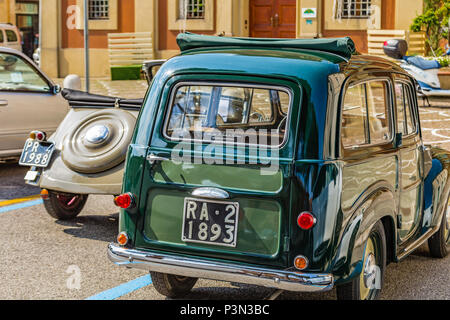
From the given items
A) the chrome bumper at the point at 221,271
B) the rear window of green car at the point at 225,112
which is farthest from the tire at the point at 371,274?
the rear window of green car at the point at 225,112

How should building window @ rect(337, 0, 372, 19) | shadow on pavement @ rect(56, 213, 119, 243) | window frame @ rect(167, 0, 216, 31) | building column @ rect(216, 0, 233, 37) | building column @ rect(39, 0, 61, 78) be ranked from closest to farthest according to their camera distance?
1. shadow on pavement @ rect(56, 213, 119, 243)
2. building window @ rect(337, 0, 372, 19)
3. building column @ rect(216, 0, 233, 37)
4. window frame @ rect(167, 0, 216, 31)
5. building column @ rect(39, 0, 61, 78)

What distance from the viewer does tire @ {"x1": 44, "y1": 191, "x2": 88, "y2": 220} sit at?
732 cm

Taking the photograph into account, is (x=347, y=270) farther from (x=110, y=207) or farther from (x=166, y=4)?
(x=166, y=4)

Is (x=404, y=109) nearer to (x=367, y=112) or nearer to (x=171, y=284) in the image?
(x=367, y=112)

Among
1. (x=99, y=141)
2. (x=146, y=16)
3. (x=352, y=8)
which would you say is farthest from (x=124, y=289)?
(x=146, y=16)

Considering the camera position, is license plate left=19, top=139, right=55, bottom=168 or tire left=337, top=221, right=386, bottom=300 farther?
license plate left=19, top=139, right=55, bottom=168

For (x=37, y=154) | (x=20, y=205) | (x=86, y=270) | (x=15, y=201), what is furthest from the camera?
(x=15, y=201)

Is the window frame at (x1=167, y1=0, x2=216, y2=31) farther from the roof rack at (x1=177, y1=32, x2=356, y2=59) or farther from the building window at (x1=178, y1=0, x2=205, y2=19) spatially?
the roof rack at (x1=177, y1=32, x2=356, y2=59)

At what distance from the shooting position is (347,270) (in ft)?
14.5

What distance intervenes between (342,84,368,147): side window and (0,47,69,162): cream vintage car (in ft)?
18.5

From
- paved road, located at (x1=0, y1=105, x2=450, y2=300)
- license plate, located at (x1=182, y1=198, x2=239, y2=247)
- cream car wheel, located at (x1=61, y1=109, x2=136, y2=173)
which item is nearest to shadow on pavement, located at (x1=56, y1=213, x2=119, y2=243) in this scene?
paved road, located at (x1=0, y1=105, x2=450, y2=300)

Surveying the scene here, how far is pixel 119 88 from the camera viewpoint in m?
21.0

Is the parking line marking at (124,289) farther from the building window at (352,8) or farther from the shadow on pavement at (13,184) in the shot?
the building window at (352,8)

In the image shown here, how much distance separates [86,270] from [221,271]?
1.80 meters
